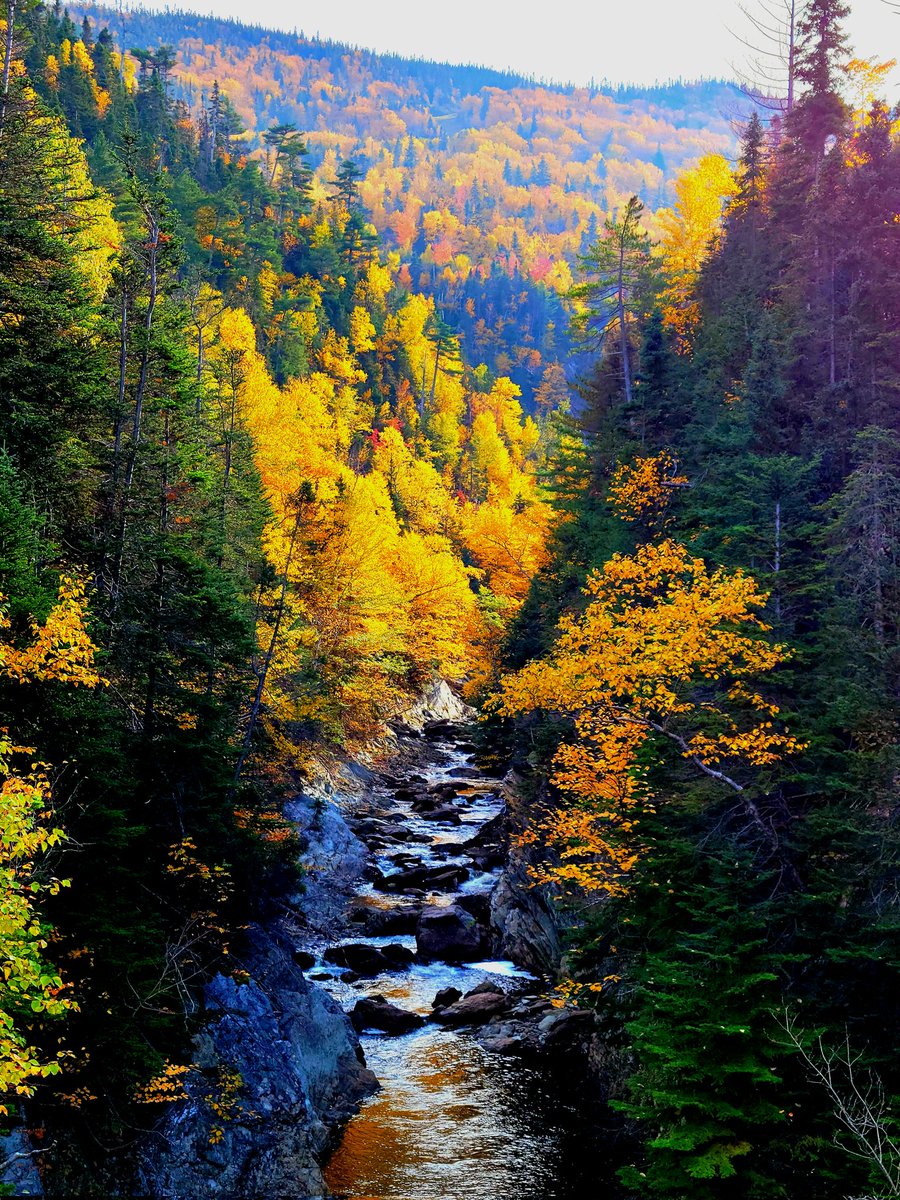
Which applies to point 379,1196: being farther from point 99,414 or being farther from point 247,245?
point 247,245

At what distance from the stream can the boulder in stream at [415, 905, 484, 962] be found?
0.16m

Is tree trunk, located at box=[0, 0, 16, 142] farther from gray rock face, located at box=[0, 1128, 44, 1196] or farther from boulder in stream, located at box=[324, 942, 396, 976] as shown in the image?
boulder in stream, located at box=[324, 942, 396, 976]

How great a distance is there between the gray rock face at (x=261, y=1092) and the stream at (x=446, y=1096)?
854 mm

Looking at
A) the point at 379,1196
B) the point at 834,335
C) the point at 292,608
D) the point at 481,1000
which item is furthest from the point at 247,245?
the point at 379,1196

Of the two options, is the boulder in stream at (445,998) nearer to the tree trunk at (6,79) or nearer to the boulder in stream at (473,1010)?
the boulder in stream at (473,1010)

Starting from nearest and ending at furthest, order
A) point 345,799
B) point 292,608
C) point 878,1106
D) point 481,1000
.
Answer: point 878,1106 → point 481,1000 → point 292,608 → point 345,799

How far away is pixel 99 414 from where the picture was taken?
1958 centimetres

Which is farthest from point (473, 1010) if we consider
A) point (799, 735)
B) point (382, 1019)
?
point (799, 735)

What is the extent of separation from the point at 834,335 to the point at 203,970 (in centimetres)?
2214

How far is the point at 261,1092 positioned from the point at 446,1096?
5.02m

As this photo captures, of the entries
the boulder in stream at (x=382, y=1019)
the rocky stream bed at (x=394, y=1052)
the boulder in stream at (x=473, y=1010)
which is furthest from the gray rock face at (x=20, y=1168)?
the boulder in stream at (x=473, y=1010)

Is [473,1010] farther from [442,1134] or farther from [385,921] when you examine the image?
[385,921]

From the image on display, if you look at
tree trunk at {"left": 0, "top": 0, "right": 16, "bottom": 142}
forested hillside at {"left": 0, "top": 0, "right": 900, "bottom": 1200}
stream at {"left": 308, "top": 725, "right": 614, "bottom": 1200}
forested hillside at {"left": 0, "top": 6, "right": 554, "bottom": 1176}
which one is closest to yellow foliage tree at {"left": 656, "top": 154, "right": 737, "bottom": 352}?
forested hillside at {"left": 0, "top": 0, "right": 900, "bottom": 1200}

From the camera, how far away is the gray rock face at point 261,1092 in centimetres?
1454
